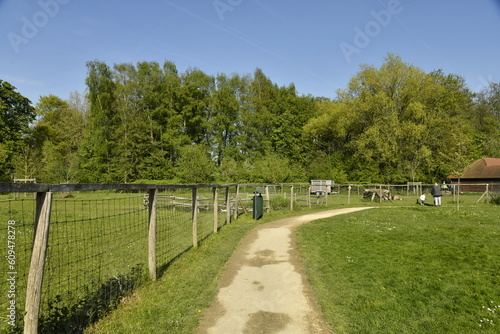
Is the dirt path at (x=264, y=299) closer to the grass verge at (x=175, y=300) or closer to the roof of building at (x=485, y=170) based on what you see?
the grass verge at (x=175, y=300)

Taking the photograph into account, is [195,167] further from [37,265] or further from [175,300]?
[37,265]

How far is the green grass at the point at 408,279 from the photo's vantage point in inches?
167

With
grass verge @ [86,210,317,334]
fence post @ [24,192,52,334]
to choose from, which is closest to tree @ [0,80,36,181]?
grass verge @ [86,210,317,334]

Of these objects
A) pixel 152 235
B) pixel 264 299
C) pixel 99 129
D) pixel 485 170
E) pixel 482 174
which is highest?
pixel 99 129

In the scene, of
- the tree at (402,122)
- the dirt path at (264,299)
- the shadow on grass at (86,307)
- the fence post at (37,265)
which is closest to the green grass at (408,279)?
the dirt path at (264,299)

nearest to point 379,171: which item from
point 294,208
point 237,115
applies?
point 237,115

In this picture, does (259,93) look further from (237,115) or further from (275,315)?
(275,315)

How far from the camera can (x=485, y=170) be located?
41.7 metres

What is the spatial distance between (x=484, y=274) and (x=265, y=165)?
3320cm

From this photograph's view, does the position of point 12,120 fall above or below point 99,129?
above

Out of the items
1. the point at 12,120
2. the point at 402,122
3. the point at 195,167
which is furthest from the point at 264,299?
the point at 12,120

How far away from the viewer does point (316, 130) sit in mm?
51281

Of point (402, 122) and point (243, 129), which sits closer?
point (402, 122)

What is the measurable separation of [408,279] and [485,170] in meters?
46.6
